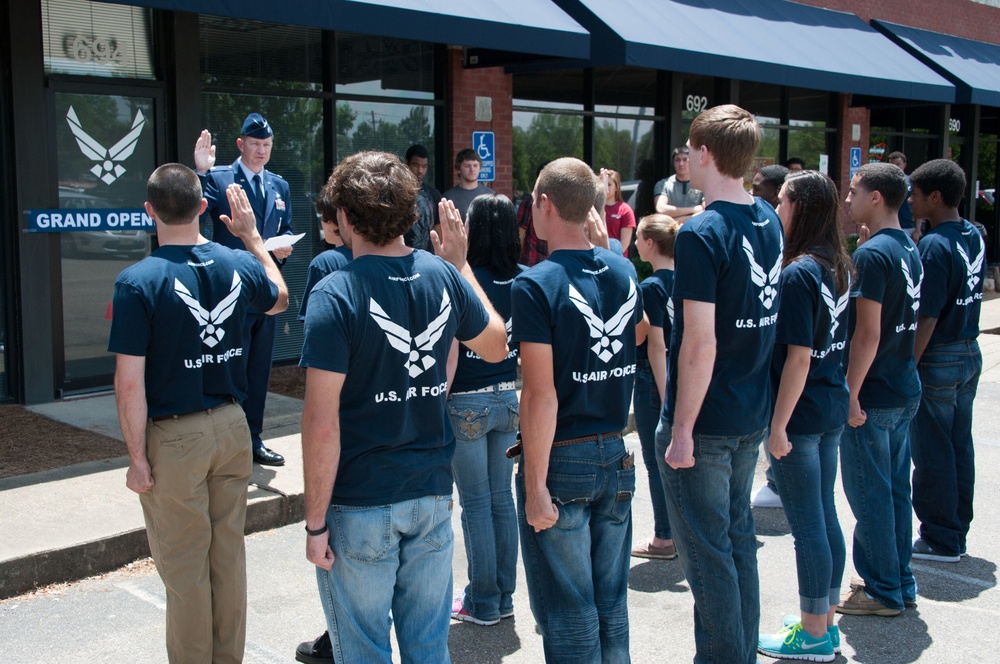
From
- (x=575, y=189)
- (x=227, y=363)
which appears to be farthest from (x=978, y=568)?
(x=227, y=363)

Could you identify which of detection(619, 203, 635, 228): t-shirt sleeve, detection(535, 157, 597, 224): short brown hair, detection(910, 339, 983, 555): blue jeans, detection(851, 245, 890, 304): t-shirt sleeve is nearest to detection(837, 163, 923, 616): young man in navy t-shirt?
detection(851, 245, 890, 304): t-shirt sleeve

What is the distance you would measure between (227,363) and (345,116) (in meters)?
6.63

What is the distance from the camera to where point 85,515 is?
538cm

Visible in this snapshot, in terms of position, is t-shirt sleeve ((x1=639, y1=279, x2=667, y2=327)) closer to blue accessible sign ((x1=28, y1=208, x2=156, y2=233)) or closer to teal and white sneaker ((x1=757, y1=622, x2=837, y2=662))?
teal and white sneaker ((x1=757, y1=622, x2=837, y2=662))

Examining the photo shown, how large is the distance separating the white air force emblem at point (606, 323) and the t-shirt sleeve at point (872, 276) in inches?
58.3

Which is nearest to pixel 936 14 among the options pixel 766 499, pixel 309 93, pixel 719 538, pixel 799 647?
pixel 309 93

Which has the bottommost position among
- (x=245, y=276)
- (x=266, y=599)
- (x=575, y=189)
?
(x=266, y=599)

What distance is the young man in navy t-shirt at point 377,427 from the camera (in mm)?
2754

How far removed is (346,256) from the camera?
14.3 feet

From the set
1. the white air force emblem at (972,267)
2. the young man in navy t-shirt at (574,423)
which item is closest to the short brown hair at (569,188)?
the young man in navy t-shirt at (574,423)

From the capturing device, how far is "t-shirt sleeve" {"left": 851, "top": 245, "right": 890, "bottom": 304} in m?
4.37

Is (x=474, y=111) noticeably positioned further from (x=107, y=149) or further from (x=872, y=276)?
(x=872, y=276)

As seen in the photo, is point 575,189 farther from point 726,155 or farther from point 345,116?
point 345,116

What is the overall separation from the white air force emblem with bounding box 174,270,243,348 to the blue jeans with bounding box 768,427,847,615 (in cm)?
218
